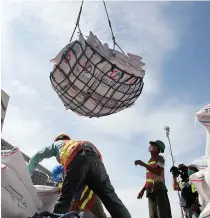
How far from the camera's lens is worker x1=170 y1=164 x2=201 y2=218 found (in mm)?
4758

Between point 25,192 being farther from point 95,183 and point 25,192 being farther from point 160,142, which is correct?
point 160,142

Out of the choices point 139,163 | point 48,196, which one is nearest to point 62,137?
point 48,196

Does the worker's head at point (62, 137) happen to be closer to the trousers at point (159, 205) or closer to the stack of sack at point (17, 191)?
the stack of sack at point (17, 191)

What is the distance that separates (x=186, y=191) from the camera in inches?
195

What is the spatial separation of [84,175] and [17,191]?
64cm

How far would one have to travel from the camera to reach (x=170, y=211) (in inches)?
151

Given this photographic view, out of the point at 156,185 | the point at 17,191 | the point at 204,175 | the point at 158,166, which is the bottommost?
the point at 17,191

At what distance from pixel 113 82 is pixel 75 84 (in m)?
0.33


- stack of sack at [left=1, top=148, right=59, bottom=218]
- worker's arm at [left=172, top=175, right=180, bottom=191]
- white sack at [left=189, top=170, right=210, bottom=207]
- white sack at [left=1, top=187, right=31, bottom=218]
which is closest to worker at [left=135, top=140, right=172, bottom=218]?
white sack at [left=189, top=170, right=210, bottom=207]

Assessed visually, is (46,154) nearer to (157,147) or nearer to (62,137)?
(62,137)

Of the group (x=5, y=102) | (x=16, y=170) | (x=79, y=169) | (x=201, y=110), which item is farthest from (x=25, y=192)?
(x=201, y=110)

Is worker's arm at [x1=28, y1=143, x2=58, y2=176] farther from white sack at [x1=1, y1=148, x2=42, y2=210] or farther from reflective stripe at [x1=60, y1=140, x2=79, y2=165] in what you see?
white sack at [x1=1, y1=148, x2=42, y2=210]

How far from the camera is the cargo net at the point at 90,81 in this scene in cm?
285

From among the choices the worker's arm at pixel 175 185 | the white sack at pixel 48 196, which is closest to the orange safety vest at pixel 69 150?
the white sack at pixel 48 196
